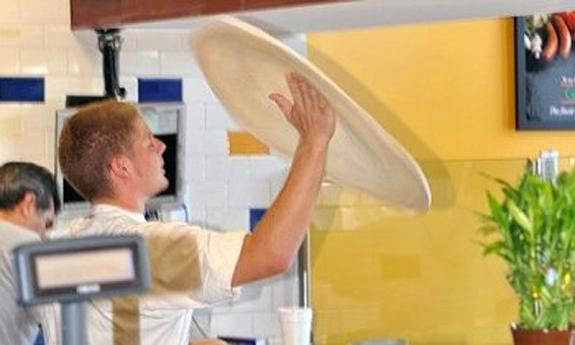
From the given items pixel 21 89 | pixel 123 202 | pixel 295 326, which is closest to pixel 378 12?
pixel 295 326

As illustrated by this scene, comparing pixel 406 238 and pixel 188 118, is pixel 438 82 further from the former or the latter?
pixel 188 118

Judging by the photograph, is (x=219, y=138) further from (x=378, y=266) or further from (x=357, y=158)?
(x=357, y=158)

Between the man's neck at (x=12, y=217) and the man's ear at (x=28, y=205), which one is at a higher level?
the man's ear at (x=28, y=205)

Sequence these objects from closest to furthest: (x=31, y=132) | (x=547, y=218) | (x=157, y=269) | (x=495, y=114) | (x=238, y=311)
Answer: (x=157, y=269)
(x=547, y=218)
(x=31, y=132)
(x=238, y=311)
(x=495, y=114)

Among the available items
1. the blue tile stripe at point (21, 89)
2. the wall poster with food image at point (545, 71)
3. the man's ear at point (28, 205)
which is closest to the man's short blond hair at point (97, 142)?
the man's ear at point (28, 205)

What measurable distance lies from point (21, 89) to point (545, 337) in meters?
1.81

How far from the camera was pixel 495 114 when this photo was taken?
429 centimetres

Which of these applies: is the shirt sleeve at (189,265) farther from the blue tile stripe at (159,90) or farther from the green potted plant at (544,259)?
the blue tile stripe at (159,90)

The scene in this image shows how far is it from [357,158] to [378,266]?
5.94 ft

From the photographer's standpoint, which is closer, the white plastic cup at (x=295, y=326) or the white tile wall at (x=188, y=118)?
the white plastic cup at (x=295, y=326)

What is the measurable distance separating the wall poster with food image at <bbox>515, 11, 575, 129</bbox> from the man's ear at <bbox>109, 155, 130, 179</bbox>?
7.86 feet

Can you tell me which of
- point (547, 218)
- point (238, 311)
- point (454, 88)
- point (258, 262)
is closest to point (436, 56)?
point (454, 88)

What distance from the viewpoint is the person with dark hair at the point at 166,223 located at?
6.36ft

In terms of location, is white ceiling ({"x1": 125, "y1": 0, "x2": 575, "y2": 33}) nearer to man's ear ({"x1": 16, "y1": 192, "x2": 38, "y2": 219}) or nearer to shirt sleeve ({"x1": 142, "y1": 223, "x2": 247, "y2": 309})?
man's ear ({"x1": 16, "y1": 192, "x2": 38, "y2": 219})
